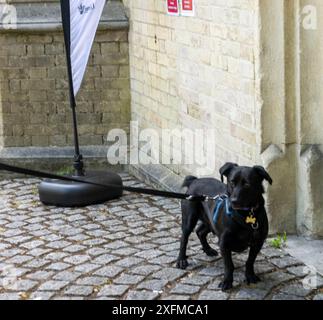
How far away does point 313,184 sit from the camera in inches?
293

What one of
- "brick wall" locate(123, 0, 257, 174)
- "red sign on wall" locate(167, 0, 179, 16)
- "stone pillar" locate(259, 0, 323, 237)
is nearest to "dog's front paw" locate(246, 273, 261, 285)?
"stone pillar" locate(259, 0, 323, 237)

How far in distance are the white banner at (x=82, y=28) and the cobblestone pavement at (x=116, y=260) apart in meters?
1.52

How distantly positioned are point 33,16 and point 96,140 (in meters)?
1.70

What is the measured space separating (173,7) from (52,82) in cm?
224

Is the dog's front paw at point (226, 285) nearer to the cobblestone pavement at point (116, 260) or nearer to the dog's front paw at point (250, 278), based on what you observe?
the cobblestone pavement at point (116, 260)

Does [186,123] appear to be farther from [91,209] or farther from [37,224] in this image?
[37,224]

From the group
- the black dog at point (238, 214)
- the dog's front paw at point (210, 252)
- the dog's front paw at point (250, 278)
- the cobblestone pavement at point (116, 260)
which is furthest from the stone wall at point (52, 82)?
the dog's front paw at point (250, 278)

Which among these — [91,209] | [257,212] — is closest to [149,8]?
[91,209]

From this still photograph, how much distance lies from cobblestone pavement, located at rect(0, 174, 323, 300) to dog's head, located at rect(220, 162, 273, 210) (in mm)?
689

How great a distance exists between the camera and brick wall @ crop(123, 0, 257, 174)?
25.5 ft

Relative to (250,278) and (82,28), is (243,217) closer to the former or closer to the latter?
(250,278)

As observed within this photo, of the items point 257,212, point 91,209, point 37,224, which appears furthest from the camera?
point 91,209

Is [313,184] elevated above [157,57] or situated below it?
below

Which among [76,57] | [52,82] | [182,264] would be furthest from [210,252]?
[52,82]
